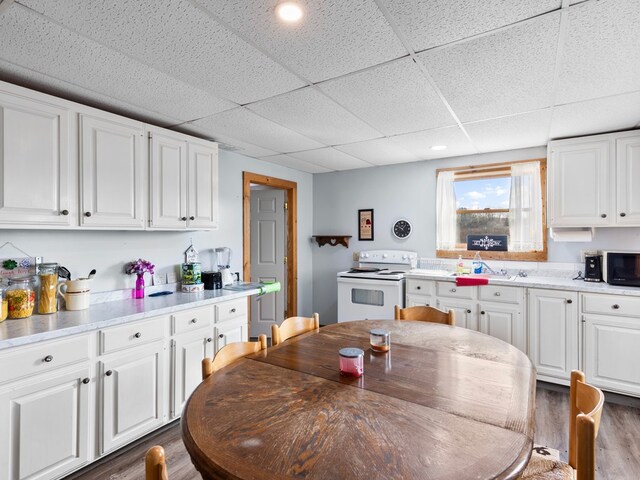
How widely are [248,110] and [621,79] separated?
230 cm

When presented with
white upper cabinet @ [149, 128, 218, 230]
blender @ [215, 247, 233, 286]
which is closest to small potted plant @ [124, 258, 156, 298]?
white upper cabinet @ [149, 128, 218, 230]

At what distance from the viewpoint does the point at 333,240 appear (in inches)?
190

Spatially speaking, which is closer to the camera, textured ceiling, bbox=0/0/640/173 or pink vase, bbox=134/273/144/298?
textured ceiling, bbox=0/0/640/173

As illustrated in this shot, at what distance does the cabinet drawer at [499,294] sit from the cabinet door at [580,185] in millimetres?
723

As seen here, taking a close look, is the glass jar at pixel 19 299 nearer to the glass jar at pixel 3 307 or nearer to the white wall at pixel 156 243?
the glass jar at pixel 3 307

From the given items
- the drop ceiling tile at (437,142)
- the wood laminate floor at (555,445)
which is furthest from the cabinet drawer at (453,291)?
the drop ceiling tile at (437,142)

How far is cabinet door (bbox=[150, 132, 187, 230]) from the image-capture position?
264 centimetres

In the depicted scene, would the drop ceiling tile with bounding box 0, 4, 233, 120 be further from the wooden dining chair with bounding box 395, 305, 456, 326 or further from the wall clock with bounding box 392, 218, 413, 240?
the wall clock with bounding box 392, 218, 413, 240

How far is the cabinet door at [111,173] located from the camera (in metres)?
2.22

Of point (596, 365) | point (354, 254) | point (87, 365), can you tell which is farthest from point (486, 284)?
point (87, 365)

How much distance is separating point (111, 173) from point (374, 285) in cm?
274

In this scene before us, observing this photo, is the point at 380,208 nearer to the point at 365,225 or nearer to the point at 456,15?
the point at 365,225

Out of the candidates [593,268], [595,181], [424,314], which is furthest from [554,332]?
[424,314]

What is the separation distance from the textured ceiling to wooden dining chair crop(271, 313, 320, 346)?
1.43m
